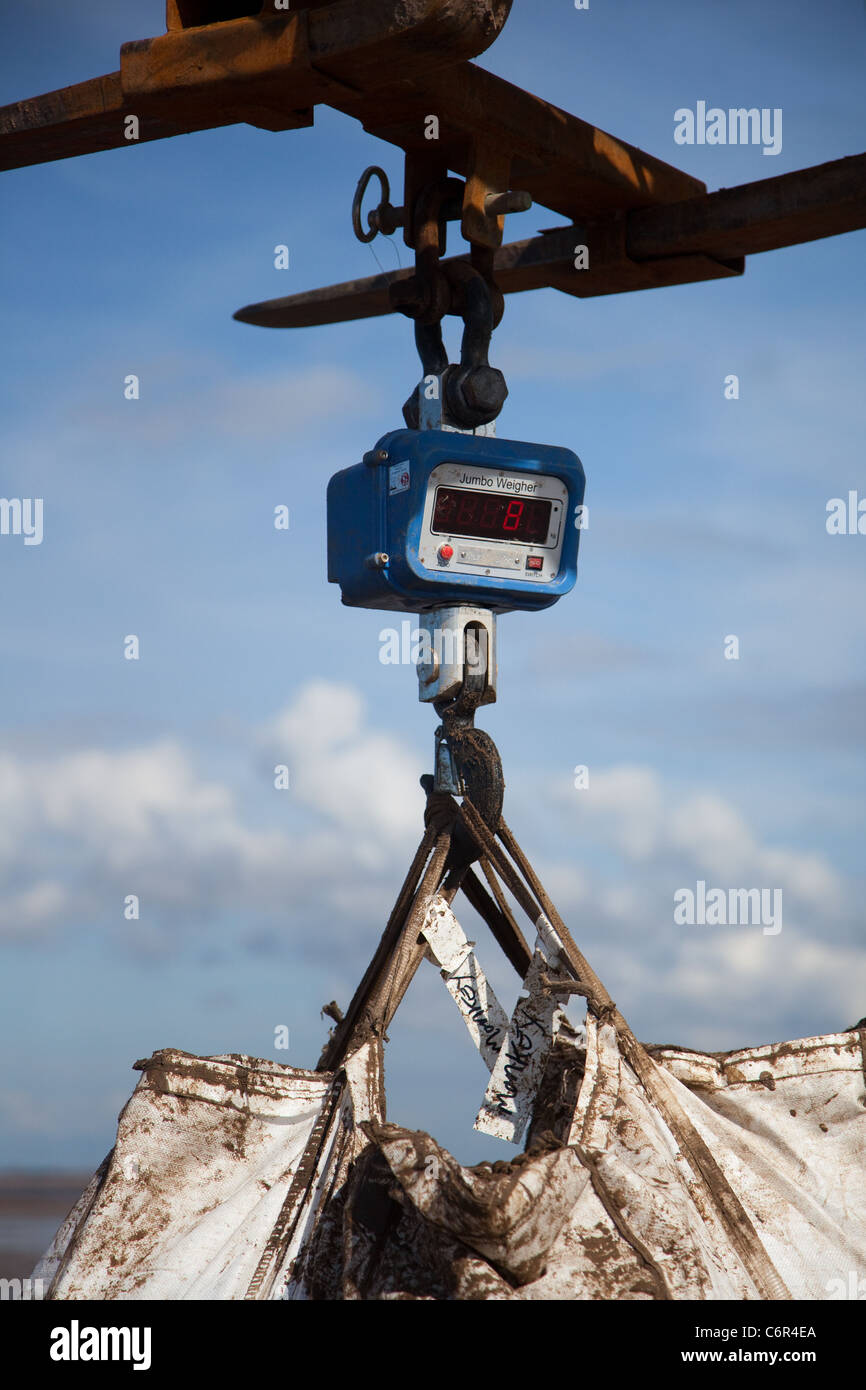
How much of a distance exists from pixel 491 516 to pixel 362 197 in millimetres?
1186

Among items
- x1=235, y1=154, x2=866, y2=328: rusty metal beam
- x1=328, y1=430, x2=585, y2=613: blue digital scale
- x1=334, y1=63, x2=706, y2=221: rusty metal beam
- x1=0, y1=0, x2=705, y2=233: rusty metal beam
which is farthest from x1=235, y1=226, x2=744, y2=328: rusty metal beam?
x1=328, y1=430, x2=585, y2=613: blue digital scale

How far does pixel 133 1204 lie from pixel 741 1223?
1.71m

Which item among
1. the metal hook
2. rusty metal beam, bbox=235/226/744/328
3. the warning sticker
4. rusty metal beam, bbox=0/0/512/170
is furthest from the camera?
rusty metal beam, bbox=235/226/744/328

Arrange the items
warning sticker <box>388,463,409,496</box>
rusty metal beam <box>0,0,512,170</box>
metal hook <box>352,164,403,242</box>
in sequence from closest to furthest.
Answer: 1. rusty metal beam <box>0,0,512,170</box>
2. warning sticker <box>388,463,409,496</box>
3. metal hook <box>352,164,403,242</box>

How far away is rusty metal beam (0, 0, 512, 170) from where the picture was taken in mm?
4207

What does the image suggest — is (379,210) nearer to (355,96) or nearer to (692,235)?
(355,96)

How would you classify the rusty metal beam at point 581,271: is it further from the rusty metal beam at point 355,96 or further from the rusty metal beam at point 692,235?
the rusty metal beam at point 355,96

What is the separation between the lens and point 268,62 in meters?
4.51

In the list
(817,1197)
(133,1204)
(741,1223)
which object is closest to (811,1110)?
(817,1197)

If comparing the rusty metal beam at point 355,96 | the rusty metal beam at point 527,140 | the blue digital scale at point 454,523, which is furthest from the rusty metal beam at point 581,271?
the blue digital scale at point 454,523

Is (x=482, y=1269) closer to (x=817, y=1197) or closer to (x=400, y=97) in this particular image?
(x=817, y=1197)

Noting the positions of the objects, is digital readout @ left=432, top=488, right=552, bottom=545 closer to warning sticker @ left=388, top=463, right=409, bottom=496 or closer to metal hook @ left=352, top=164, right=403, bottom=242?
warning sticker @ left=388, top=463, right=409, bottom=496

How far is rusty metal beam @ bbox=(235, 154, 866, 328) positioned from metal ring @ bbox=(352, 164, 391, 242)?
0.75 ft

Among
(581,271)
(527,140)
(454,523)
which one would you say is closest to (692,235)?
(581,271)
